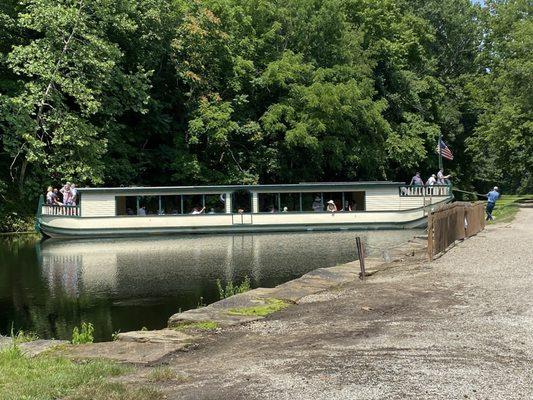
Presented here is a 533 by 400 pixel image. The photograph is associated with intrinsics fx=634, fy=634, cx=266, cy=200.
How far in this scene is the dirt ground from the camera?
5.62 metres

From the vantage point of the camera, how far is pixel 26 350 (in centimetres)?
805

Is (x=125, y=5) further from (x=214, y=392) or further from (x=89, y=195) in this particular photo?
(x=214, y=392)

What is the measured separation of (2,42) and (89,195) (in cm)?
1097

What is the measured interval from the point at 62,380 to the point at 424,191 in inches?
1255

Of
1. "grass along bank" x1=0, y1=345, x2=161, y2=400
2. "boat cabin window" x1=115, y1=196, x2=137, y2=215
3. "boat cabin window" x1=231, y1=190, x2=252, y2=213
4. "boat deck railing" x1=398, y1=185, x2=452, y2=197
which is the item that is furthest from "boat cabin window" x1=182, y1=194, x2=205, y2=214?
"grass along bank" x1=0, y1=345, x2=161, y2=400

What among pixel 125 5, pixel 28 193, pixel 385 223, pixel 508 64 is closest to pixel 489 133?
pixel 508 64

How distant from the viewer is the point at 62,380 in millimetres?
6016

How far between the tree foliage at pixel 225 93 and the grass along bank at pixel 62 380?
26729 millimetres

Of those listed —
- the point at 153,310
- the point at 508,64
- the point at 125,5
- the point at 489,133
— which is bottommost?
the point at 153,310

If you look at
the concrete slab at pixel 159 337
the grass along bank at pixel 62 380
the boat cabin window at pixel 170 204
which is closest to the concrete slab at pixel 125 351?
the concrete slab at pixel 159 337

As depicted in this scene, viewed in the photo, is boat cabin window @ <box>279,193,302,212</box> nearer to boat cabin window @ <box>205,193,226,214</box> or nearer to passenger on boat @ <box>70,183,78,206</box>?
boat cabin window @ <box>205,193,226,214</box>

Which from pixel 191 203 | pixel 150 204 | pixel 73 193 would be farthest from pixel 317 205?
pixel 73 193

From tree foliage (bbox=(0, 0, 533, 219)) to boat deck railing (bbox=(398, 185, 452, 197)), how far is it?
7.97 m

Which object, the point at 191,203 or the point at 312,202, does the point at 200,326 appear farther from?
the point at 191,203
